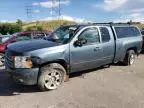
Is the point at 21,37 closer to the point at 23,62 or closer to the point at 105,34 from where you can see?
the point at 105,34

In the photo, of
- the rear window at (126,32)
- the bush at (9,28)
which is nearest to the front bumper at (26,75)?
the rear window at (126,32)

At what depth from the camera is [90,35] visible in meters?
8.40

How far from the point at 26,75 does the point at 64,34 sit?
2116mm

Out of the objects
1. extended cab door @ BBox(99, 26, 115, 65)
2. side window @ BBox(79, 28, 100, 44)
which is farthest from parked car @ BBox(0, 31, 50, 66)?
side window @ BBox(79, 28, 100, 44)

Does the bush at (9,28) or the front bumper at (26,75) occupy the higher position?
the front bumper at (26,75)

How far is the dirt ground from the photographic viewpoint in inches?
243

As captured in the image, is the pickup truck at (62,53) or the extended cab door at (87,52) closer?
the pickup truck at (62,53)

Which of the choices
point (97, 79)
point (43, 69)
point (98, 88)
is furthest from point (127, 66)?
point (43, 69)

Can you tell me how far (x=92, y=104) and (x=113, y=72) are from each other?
11.8 feet

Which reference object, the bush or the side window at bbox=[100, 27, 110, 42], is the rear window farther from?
the bush

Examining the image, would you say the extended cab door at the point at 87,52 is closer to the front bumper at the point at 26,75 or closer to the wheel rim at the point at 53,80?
the wheel rim at the point at 53,80

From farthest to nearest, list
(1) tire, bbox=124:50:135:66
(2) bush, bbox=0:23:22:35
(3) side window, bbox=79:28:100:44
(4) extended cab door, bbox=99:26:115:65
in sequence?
(2) bush, bbox=0:23:22:35, (1) tire, bbox=124:50:135:66, (4) extended cab door, bbox=99:26:115:65, (3) side window, bbox=79:28:100:44

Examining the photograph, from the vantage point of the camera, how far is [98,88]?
7.45 metres

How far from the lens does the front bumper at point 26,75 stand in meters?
6.73
